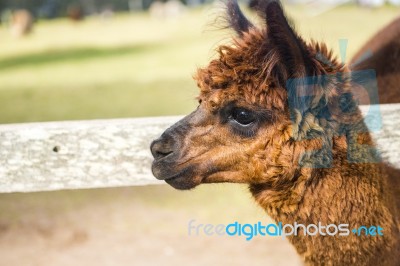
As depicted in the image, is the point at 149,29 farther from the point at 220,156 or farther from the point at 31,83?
the point at 220,156

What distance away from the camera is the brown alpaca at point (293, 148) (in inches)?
84.0

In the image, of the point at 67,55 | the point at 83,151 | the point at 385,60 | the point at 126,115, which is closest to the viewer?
the point at 83,151

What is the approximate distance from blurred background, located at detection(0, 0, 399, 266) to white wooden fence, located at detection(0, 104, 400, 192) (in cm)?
50

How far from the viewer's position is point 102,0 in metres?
45.6

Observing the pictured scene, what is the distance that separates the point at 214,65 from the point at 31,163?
99 centimetres

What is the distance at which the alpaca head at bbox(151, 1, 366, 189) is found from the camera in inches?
83.3

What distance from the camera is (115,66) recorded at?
17.6 meters

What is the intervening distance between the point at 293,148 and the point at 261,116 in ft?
0.61

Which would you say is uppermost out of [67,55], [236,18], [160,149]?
[236,18]

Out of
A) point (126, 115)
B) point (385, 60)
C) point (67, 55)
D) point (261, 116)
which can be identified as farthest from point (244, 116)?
point (67, 55)

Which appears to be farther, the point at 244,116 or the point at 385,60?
the point at 385,60

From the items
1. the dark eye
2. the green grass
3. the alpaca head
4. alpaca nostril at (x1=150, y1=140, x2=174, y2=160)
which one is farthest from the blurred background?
alpaca nostril at (x1=150, y1=140, x2=174, y2=160)

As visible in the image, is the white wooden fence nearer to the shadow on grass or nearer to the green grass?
the green grass

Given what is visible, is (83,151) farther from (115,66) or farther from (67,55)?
(67,55)
